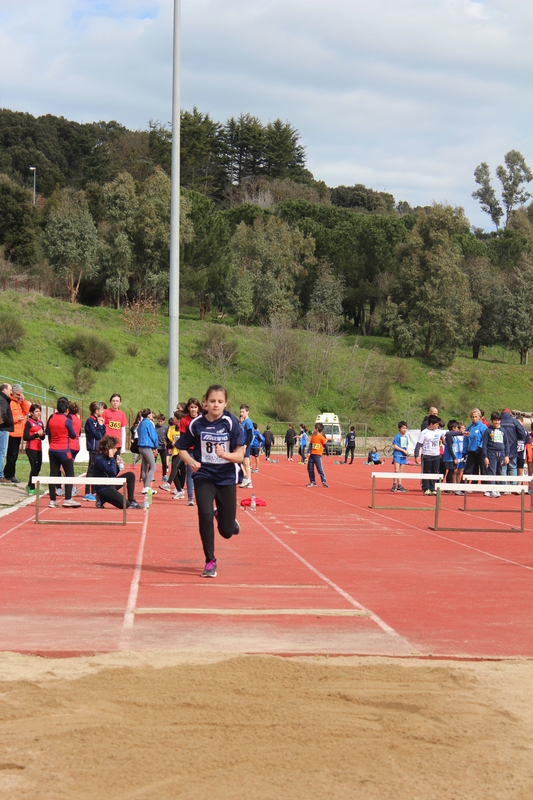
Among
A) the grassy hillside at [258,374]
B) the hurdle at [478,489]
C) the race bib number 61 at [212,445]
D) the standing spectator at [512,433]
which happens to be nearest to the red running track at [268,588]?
the hurdle at [478,489]

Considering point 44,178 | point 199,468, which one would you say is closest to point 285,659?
point 199,468

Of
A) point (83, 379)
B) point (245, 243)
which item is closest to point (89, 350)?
point (83, 379)

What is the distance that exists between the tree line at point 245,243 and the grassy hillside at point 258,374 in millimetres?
2622

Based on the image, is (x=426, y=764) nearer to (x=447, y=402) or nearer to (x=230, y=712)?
(x=230, y=712)

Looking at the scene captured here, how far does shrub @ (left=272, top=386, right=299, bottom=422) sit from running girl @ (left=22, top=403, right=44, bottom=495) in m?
41.4

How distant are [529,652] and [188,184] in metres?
85.4

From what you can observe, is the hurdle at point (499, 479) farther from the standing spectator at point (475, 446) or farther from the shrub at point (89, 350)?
the shrub at point (89, 350)

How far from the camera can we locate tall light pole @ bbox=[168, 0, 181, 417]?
67.2 ft

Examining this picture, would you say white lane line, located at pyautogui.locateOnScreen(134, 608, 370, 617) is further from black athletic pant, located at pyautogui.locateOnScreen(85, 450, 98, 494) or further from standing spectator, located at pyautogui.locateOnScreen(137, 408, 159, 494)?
standing spectator, located at pyautogui.locateOnScreen(137, 408, 159, 494)

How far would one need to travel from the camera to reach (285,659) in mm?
5777

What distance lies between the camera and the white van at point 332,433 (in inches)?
1953

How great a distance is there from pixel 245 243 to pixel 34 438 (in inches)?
2384

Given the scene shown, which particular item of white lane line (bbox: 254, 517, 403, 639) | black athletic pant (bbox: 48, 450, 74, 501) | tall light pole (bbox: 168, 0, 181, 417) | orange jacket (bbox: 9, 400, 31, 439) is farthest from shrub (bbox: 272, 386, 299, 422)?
white lane line (bbox: 254, 517, 403, 639)

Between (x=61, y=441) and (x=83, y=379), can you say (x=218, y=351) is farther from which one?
(x=61, y=441)
